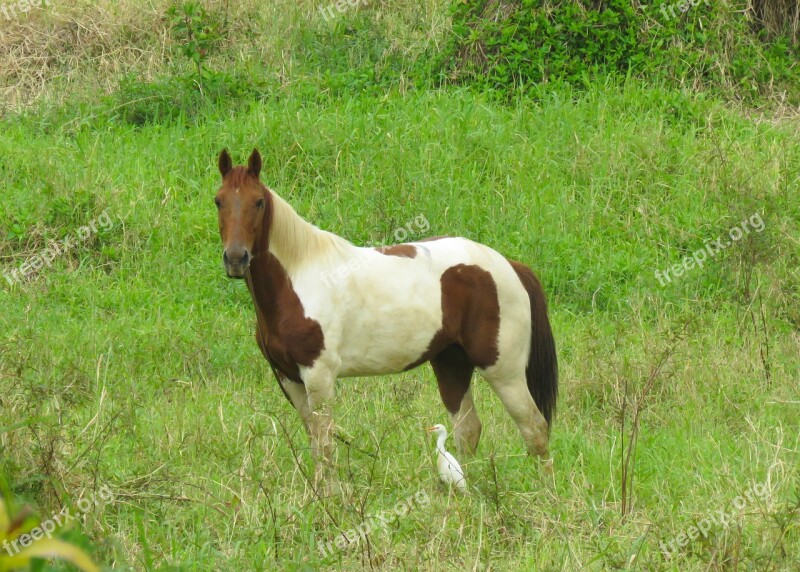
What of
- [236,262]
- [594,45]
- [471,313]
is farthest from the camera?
[594,45]

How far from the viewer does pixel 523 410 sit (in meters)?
5.52

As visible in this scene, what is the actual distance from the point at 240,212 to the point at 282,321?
1.81 ft

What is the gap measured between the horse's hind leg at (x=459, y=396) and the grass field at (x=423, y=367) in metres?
0.17

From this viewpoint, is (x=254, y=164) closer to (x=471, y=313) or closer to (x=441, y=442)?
(x=471, y=313)

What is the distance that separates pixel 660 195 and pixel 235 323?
3598 mm

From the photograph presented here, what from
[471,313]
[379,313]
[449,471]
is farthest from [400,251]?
[449,471]

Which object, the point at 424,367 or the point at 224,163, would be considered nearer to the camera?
the point at 224,163

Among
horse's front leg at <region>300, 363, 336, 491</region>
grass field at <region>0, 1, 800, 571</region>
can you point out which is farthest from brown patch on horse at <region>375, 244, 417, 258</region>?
grass field at <region>0, 1, 800, 571</region>

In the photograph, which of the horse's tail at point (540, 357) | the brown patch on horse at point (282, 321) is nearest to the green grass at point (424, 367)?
the horse's tail at point (540, 357)

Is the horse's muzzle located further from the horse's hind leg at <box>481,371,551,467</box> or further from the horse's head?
the horse's hind leg at <box>481,371,551,467</box>

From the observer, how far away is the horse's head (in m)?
4.84

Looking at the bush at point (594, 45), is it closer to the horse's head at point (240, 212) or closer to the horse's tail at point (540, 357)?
the horse's tail at point (540, 357)

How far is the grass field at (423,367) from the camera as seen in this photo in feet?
14.0

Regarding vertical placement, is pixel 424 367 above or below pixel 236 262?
below
